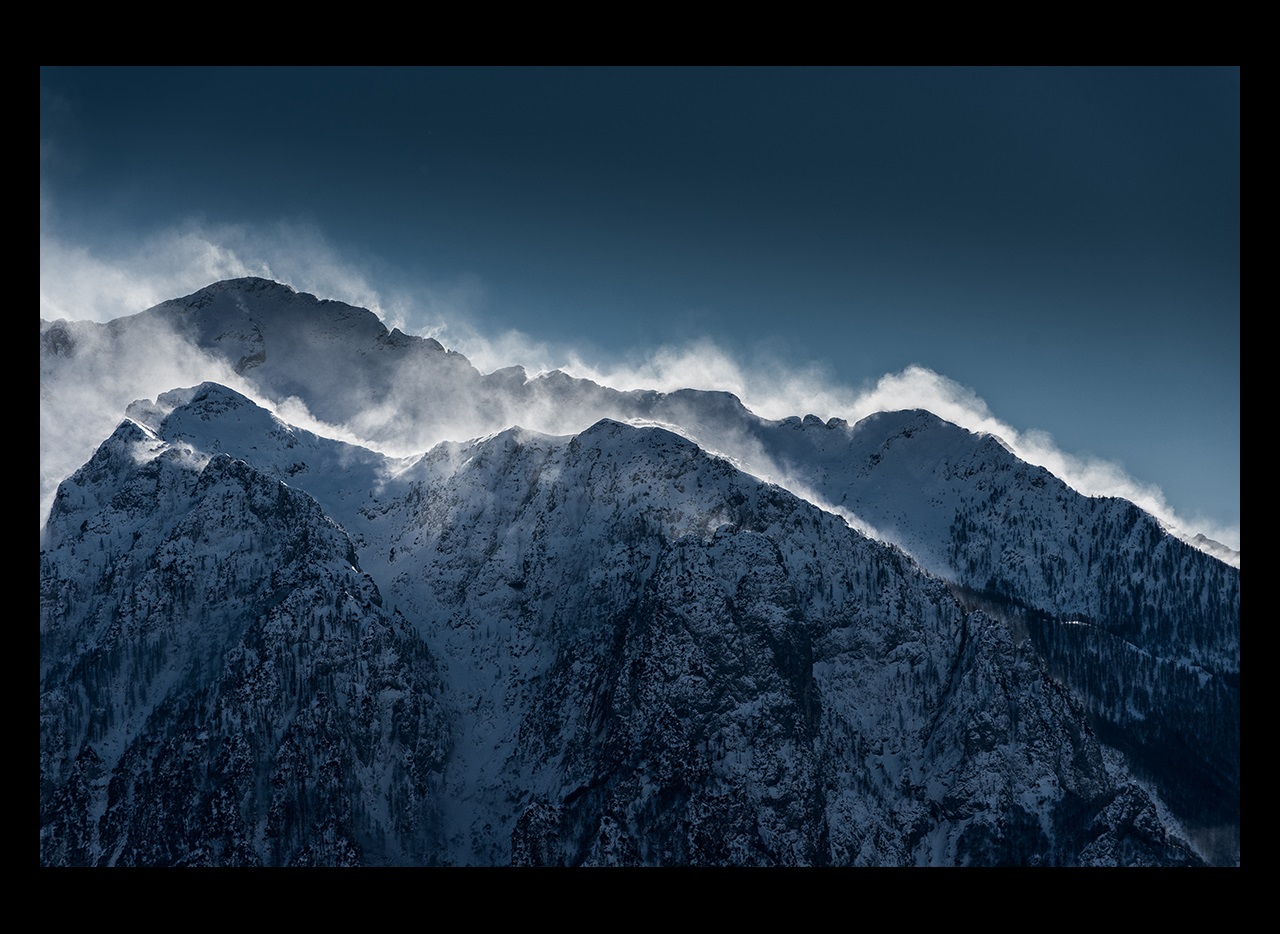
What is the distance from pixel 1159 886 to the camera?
2447 centimetres
